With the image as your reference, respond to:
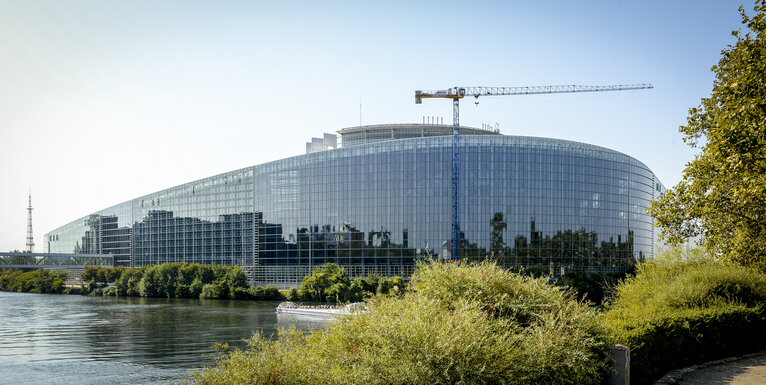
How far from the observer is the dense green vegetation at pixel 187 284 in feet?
360

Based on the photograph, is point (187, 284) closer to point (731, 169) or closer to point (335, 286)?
point (335, 286)

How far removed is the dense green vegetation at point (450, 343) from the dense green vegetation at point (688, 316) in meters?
3.69

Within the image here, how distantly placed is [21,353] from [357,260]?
A: 78306 mm

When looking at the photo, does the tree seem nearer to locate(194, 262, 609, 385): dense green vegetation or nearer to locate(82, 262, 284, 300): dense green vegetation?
locate(194, 262, 609, 385): dense green vegetation

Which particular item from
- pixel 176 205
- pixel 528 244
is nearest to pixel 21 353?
pixel 528 244

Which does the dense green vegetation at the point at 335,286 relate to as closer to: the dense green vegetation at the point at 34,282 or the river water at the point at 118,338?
the river water at the point at 118,338

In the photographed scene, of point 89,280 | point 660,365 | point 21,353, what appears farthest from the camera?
point 89,280

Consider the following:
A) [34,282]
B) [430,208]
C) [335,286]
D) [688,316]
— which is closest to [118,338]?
[335,286]

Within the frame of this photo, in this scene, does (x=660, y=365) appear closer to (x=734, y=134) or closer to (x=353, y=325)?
(x=734, y=134)

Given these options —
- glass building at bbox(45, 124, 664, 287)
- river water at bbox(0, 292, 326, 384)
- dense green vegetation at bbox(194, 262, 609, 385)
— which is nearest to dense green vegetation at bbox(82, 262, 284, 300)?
river water at bbox(0, 292, 326, 384)

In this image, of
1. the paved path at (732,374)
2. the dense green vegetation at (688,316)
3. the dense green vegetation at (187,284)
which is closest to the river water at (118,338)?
the dense green vegetation at (187,284)

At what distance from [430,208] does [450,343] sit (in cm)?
10521

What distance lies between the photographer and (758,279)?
2953 cm

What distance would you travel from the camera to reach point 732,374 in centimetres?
2209
